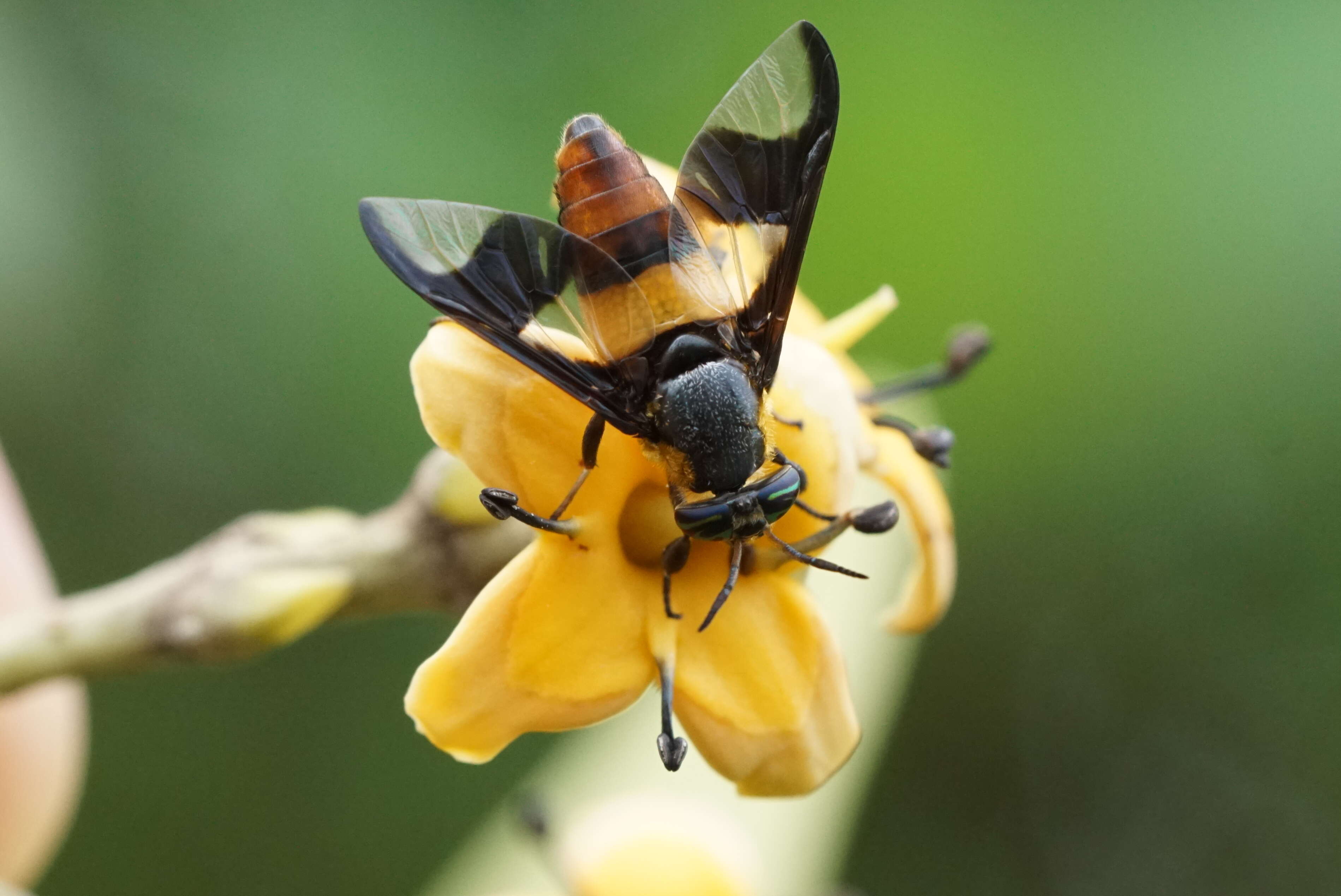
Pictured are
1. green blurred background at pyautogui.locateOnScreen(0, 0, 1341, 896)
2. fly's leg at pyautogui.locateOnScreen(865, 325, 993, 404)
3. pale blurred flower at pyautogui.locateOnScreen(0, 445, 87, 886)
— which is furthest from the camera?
green blurred background at pyautogui.locateOnScreen(0, 0, 1341, 896)

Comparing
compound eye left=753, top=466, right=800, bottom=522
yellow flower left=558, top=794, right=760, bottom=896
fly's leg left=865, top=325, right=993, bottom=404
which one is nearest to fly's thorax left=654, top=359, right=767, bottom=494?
compound eye left=753, top=466, right=800, bottom=522

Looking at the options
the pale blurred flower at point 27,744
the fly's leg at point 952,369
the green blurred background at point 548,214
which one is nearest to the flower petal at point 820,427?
the fly's leg at point 952,369

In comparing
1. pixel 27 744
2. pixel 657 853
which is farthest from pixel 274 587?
pixel 27 744

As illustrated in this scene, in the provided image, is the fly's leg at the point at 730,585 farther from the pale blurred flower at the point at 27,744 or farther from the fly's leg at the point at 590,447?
the pale blurred flower at the point at 27,744

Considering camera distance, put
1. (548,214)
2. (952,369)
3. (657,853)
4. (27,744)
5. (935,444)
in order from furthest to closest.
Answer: (548,214) → (27,744) → (657,853) → (952,369) → (935,444)

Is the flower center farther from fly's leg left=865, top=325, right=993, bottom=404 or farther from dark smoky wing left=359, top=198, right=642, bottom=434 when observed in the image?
fly's leg left=865, top=325, right=993, bottom=404

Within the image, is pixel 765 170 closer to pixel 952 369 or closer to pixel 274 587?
pixel 952 369
